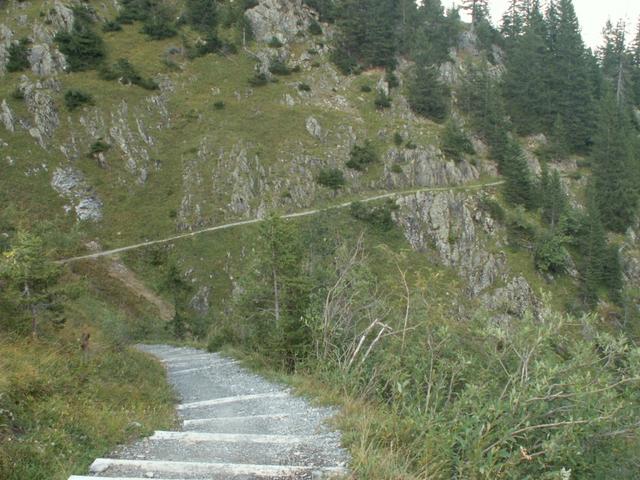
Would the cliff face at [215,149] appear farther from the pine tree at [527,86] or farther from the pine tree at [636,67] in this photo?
the pine tree at [636,67]

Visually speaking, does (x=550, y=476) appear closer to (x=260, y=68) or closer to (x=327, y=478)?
(x=327, y=478)

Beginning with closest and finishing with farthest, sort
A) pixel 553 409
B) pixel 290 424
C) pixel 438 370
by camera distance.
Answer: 1. pixel 553 409
2. pixel 290 424
3. pixel 438 370

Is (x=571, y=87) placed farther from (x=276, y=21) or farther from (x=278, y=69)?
(x=276, y=21)

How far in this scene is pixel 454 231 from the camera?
50875 mm

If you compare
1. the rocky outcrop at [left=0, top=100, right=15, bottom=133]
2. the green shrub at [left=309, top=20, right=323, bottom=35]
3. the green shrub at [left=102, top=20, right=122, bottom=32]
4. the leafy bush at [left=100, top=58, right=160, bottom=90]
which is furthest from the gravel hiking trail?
the green shrub at [left=309, top=20, right=323, bottom=35]

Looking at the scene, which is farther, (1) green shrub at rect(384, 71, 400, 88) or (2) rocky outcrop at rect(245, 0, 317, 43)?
(2) rocky outcrop at rect(245, 0, 317, 43)

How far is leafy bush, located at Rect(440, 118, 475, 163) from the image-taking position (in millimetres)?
59344

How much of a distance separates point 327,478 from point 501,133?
67.5 meters

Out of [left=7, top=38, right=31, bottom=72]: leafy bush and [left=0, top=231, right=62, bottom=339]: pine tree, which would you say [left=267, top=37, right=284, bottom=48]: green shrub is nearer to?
[left=7, top=38, right=31, bottom=72]: leafy bush

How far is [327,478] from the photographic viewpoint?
480 cm

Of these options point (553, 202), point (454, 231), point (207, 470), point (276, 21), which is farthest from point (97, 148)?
point (553, 202)

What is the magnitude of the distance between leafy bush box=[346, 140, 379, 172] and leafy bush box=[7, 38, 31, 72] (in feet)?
134

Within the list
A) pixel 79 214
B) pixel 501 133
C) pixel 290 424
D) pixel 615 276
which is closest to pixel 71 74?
pixel 79 214

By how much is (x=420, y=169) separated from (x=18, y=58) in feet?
166
